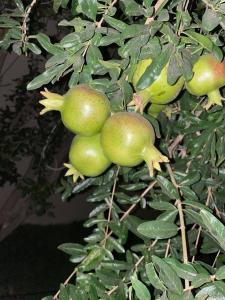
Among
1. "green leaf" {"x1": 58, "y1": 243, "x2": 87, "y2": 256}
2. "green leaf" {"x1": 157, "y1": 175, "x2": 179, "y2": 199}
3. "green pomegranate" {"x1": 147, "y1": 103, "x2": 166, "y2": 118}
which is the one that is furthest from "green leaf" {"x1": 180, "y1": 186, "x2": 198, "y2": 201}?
"green leaf" {"x1": 58, "y1": 243, "x2": 87, "y2": 256}

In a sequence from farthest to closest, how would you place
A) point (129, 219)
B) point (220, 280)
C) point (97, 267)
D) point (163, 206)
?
point (129, 219)
point (97, 267)
point (163, 206)
point (220, 280)

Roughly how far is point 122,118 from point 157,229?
0.21 metres

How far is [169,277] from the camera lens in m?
0.72

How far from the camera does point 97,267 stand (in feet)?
4.66

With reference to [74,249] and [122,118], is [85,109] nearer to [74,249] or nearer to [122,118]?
[122,118]

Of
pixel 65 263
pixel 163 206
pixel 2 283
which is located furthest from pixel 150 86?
pixel 65 263

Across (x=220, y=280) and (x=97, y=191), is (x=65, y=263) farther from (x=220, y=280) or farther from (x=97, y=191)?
(x=220, y=280)

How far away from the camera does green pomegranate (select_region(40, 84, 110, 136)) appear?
2.93 ft

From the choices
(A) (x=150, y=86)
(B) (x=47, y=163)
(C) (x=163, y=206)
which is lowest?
(B) (x=47, y=163)

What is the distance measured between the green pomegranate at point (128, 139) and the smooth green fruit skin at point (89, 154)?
0.06 m

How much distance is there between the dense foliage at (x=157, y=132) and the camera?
0.76 meters

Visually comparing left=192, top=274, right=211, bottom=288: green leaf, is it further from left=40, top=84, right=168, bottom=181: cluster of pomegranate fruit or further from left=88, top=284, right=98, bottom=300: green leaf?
left=88, top=284, right=98, bottom=300: green leaf

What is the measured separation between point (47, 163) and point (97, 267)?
1864mm

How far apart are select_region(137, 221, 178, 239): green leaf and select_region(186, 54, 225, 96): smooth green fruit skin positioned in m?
0.26
